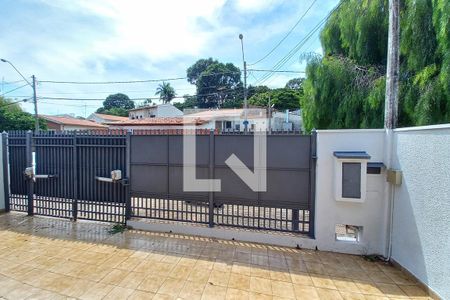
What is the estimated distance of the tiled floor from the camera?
296 centimetres

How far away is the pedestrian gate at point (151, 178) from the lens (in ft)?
14.1

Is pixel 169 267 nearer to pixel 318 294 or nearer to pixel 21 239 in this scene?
pixel 318 294

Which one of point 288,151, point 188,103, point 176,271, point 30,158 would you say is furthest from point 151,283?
point 188,103

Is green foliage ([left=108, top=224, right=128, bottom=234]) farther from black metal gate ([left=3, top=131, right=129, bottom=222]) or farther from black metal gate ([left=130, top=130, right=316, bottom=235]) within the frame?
black metal gate ([left=130, top=130, right=316, bottom=235])

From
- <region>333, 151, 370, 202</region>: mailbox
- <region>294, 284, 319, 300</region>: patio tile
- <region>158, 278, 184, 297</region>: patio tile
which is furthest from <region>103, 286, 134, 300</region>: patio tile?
<region>333, 151, 370, 202</region>: mailbox

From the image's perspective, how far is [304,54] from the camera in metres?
6.36

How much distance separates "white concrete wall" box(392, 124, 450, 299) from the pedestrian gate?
4.09ft

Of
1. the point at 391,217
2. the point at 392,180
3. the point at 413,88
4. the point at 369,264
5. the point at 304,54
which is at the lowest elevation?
the point at 369,264

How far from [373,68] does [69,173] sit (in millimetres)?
7280

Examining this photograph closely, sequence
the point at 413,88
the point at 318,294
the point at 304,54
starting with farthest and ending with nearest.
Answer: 1. the point at 304,54
2. the point at 413,88
3. the point at 318,294

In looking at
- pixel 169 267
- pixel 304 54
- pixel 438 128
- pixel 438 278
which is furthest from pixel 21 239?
pixel 304 54

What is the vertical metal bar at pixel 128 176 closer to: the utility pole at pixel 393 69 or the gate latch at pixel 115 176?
the gate latch at pixel 115 176

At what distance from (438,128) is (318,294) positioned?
2423mm

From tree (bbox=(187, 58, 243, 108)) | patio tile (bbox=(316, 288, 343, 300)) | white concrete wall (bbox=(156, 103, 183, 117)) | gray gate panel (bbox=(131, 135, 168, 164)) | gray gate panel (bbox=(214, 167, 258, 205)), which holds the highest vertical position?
tree (bbox=(187, 58, 243, 108))
